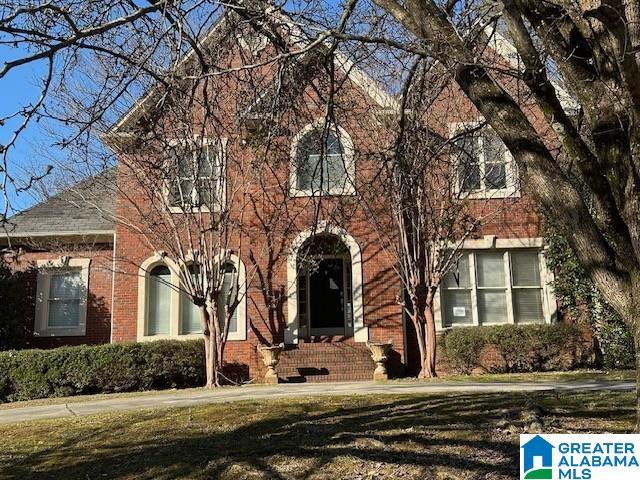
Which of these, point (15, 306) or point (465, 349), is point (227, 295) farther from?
point (465, 349)

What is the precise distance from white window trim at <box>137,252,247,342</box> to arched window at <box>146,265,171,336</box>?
130mm

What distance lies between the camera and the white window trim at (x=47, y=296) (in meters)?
15.9

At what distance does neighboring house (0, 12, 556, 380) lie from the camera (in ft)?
47.6

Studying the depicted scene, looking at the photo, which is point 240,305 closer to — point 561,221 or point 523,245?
point 523,245

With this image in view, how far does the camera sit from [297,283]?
15.2m

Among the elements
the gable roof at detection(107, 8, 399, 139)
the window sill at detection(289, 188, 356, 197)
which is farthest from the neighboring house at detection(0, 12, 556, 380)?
the gable roof at detection(107, 8, 399, 139)

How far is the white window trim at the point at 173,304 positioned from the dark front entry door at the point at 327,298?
178 centimetres

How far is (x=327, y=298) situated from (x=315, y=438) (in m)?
10.1

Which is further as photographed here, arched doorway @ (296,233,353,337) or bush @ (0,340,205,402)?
arched doorway @ (296,233,353,337)

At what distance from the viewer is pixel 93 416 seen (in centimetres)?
827

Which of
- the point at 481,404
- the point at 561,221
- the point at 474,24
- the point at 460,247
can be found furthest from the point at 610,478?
the point at 460,247

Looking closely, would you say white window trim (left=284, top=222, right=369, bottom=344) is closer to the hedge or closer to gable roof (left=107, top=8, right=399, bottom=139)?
the hedge

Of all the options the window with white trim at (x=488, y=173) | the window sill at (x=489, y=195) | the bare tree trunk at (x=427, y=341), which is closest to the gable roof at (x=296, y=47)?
the window with white trim at (x=488, y=173)

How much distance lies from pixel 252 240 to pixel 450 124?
526cm
